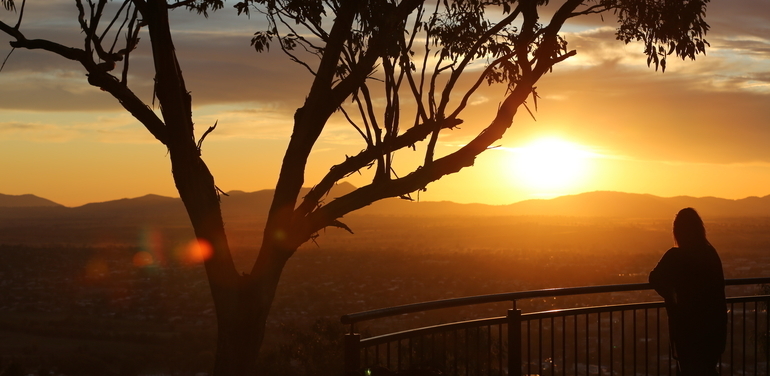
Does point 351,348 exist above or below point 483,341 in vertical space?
above

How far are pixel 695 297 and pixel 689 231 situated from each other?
0.56m

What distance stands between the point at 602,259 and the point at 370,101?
229 feet

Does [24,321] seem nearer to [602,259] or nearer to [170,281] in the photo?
[170,281]

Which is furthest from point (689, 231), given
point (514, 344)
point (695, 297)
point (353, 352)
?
point (353, 352)

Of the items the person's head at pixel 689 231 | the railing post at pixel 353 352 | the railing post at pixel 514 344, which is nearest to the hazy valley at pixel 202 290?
the railing post at pixel 514 344

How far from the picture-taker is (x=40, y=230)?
141 meters

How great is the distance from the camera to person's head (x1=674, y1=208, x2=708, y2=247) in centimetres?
634

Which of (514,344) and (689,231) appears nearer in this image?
(689,231)

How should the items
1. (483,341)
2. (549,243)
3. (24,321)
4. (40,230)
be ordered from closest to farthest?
(483,341)
(24,321)
(549,243)
(40,230)

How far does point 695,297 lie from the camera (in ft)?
20.6

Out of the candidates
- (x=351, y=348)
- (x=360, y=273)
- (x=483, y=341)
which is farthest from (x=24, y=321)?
(x=351, y=348)

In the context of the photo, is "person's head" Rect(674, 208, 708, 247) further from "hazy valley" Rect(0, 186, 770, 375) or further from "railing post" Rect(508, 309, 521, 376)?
"hazy valley" Rect(0, 186, 770, 375)

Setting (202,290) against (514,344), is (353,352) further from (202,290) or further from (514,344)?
(202,290)

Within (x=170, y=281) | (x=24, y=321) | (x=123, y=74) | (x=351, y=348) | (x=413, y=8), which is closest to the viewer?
(x=351, y=348)
